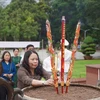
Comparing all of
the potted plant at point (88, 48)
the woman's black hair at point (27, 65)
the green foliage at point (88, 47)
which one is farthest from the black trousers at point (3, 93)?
the green foliage at point (88, 47)

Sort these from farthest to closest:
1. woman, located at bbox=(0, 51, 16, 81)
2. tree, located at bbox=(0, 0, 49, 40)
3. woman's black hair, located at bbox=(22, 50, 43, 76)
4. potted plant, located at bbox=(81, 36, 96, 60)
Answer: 1. tree, located at bbox=(0, 0, 49, 40)
2. potted plant, located at bbox=(81, 36, 96, 60)
3. woman, located at bbox=(0, 51, 16, 81)
4. woman's black hair, located at bbox=(22, 50, 43, 76)

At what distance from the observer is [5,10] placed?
101 feet

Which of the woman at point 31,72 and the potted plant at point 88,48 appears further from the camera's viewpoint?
the potted plant at point 88,48

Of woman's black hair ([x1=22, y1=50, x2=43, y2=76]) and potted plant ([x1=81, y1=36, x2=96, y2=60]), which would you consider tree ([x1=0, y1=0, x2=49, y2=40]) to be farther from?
woman's black hair ([x1=22, y1=50, x2=43, y2=76])

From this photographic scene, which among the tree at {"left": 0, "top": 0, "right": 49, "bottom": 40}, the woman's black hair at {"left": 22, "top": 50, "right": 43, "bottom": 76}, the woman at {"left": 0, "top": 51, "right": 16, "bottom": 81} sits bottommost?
the woman at {"left": 0, "top": 51, "right": 16, "bottom": 81}

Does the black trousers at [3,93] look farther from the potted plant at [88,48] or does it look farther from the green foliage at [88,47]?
the green foliage at [88,47]

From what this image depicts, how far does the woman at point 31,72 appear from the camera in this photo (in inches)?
95.3

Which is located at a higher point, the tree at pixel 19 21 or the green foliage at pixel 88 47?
the tree at pixel 19 21

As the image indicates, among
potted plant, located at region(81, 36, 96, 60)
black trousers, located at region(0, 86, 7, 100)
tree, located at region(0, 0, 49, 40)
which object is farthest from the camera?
tree, located at region(0, 0, 49, 40)

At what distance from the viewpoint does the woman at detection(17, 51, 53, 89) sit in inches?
95.3

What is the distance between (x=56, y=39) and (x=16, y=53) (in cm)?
3464

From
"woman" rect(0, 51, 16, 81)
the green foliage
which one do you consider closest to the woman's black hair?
"woman" rect(0, 51, 16, 81)

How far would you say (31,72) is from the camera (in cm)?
259

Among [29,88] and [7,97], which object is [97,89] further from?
[7,97]
